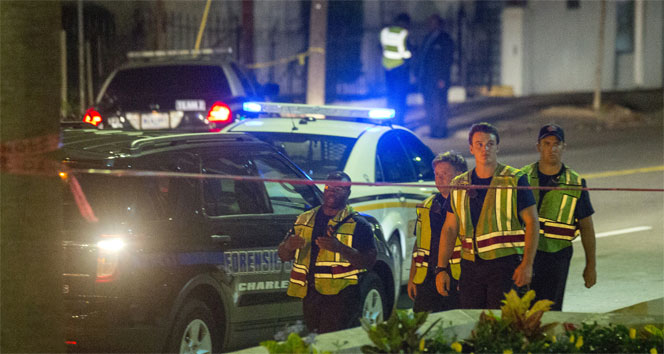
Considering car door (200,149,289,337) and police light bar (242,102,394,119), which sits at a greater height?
police light bar (242,102,394,119)

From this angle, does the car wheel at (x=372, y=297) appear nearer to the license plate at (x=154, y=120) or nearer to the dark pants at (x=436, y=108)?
the license plate at (x=154, y=120)

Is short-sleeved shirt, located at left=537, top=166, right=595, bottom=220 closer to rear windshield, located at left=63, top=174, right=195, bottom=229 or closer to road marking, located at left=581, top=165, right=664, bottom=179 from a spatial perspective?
rear windshield, located at left=63, top=174, right=195, bottom=229

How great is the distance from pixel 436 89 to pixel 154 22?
6632 millimetres

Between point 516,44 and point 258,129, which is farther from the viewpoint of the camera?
point 516,44

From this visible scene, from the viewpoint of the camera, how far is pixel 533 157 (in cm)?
1781

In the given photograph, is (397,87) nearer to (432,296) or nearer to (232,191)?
(232,191)

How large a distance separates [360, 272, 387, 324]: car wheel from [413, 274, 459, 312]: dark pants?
0.47 meters

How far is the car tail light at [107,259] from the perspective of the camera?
18.1 ft

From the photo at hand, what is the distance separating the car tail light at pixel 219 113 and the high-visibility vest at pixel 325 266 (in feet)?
19.0

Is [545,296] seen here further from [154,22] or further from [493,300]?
[154,22]

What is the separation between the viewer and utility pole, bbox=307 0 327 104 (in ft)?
51.0

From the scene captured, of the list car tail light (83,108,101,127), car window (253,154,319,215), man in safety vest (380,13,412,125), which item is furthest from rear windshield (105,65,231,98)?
man in safety vest (380,13,412,125)

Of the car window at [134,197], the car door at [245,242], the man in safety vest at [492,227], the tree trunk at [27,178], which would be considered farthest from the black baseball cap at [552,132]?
the tree trunk at [27,178]

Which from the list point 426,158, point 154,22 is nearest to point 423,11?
point 154,22
